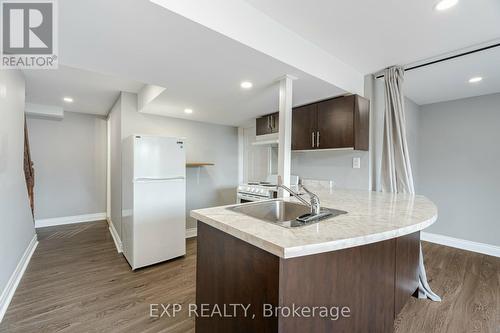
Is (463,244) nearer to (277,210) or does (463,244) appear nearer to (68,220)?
(277,210)

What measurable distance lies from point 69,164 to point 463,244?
7186 mm

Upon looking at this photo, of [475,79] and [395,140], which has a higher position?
[475,79]

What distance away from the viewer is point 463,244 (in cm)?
314

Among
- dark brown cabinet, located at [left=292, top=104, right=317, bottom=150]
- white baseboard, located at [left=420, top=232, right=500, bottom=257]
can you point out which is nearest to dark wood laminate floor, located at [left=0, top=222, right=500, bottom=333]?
white baseboard, located at [left=420, top=232, right=500, bottom=257]

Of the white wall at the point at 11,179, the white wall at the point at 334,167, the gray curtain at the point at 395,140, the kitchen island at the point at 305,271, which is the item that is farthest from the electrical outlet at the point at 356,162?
the white wall at the point at 11,179

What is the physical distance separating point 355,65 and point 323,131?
2.52 ft

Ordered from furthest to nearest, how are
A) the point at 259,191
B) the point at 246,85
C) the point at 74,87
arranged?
the point at 259,191 → the point at 74,87 → the point at 246,85

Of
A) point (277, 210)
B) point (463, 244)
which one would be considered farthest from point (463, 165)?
point (277, 210)

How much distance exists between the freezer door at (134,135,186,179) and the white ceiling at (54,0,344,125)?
1.99 ft

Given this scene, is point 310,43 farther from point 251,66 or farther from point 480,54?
point 480,54

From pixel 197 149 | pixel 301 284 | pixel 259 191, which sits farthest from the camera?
pixel 197 149

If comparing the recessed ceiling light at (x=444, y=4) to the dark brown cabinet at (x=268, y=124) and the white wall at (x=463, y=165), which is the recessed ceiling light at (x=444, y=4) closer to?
the dark brown cabinet at (x=268, y=124)

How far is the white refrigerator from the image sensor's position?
8.14ft

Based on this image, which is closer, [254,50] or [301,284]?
[301,284]
